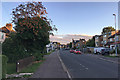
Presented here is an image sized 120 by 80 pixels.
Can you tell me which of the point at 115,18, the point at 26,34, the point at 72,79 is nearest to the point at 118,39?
the point at 115,18

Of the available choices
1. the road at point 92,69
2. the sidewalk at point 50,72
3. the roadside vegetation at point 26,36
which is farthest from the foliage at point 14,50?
the road at point 92,69

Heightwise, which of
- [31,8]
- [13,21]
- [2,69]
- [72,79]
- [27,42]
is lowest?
[72,79]

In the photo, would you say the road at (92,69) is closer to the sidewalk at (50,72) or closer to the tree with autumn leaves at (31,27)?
the sidewalk at (50,72)

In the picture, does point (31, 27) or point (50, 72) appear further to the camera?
point (31, 27)

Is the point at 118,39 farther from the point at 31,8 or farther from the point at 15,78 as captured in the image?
the point at 15,78

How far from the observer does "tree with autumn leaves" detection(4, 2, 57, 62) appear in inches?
632

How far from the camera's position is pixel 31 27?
16641mm

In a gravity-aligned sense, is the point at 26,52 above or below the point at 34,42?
below

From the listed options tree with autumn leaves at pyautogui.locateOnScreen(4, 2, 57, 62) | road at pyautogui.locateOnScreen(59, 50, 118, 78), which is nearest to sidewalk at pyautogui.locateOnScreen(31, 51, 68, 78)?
road at pyautogui.locateOnScreen(59, 50, 118, 78)

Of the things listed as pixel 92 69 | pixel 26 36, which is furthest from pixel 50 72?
pixel 26 36

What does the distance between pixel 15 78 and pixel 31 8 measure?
873 centimetres

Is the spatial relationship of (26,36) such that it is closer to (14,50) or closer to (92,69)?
(14,50)

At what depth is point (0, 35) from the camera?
33.5 meters

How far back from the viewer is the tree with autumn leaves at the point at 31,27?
52.7ft
